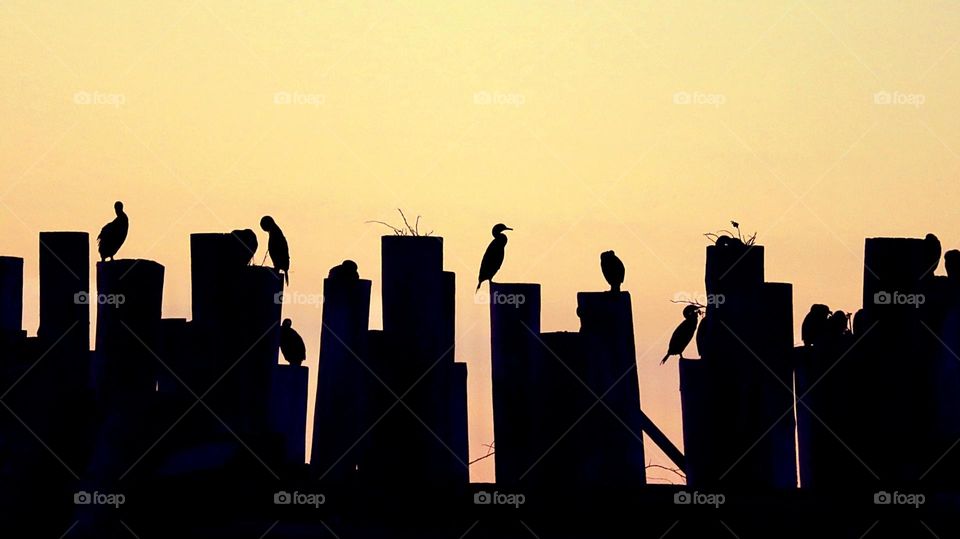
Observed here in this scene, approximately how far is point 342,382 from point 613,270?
2150 millimetres

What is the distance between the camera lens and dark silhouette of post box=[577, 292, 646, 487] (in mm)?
6855

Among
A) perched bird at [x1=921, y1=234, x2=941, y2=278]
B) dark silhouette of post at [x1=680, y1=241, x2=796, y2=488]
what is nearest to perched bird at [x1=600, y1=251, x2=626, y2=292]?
dark silhouette of post at [x1=680, y1=241, x2=796, y2=488]

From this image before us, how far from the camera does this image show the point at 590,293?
6.99m

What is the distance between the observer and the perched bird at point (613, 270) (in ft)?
26.9

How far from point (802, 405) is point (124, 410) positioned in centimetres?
369

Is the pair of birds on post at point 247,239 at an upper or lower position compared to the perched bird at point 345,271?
upper

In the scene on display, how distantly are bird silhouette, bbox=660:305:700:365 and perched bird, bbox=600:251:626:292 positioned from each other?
655mm

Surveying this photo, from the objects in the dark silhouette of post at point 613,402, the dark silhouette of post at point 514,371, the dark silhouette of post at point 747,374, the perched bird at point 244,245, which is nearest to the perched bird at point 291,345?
the perched bird at point 244,245

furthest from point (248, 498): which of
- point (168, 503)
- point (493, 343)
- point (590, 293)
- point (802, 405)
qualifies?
point (802, 405)

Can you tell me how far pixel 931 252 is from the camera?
6773 mm

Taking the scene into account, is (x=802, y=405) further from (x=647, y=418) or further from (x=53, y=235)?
(x=53, y=235)

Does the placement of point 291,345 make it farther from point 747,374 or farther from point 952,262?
point 952,262

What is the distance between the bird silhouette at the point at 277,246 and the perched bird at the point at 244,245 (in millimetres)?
928

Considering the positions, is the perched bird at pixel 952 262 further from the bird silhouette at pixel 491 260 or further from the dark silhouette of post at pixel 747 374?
the bird silhouette at pixel 491 260
